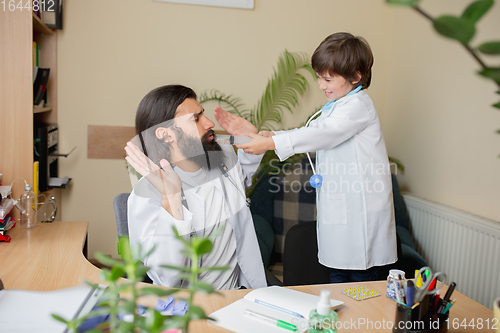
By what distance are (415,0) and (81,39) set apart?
2.93 meters

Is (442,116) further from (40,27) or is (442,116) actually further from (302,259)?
(40,27)

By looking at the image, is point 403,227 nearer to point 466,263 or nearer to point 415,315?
point 466,263

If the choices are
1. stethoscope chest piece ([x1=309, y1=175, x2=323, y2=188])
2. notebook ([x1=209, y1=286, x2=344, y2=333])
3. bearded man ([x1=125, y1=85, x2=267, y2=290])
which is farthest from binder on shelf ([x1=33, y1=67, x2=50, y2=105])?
notebook ([x1=209, y1=286, x2=344, y2=333])

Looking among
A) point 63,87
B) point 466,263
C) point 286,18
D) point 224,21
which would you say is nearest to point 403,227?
point 466,263

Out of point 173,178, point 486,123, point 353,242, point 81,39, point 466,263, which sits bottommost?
point 466,263

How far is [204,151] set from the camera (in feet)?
5.69

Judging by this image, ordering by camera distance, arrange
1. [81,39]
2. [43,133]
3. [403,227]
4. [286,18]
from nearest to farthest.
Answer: [43,133]
[403,227]
[81,39]
[286,18]

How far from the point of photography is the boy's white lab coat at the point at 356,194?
5.47ft

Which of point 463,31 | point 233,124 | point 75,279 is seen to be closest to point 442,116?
point 233,124

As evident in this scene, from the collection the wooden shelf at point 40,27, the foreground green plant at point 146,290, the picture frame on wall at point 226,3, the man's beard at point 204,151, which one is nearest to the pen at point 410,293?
the foreground green plant at point 146,290

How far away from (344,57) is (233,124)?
642 mm

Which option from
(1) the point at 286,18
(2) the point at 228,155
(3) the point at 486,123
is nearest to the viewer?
(2) the point at 228,155

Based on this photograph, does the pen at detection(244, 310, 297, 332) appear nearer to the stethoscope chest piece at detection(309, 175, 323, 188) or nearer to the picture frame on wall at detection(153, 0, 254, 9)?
the stethoscope chest piece at detection(309, 175, 323, 188)

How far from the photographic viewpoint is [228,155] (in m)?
1.84
